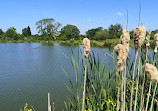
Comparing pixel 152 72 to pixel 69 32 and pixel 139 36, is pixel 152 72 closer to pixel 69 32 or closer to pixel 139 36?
pixel 139 36

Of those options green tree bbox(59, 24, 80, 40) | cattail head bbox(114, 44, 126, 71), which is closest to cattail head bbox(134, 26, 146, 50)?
cattail head bbox(114, 44, 126, 71)

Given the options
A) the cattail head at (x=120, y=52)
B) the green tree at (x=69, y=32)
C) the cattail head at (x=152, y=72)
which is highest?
the green tree at (x=69, y=32)

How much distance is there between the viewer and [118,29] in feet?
88.3

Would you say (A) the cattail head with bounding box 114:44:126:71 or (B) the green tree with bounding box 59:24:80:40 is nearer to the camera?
(A) the cattail head with bounding box 114:44:126:71

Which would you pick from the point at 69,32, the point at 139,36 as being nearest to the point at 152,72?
the point at 139,36

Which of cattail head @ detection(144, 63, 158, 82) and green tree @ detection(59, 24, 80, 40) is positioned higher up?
green tree @ detection(59, 24, 80, 40)

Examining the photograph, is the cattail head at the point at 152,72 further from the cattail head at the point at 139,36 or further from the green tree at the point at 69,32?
the green tree at the point at 69,32

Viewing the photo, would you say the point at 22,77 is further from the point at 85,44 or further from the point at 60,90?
the point at 85,44

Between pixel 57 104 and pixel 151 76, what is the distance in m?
2.64

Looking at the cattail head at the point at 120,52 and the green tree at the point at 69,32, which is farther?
the green tree at the point at 69,32

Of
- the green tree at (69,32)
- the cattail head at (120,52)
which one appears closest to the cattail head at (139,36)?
the cattail head at (120,52)

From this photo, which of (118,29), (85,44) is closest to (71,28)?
(118,29)

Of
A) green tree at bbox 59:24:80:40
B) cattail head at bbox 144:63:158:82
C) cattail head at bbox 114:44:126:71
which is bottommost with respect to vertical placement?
cattail head at bbox 144:63:158:82

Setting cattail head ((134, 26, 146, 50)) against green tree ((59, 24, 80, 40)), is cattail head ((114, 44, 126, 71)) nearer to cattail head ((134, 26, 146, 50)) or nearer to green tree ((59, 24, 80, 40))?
cattail head ((134, 26, 146, 50))
